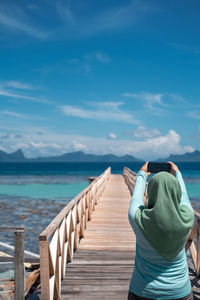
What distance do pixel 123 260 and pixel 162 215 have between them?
15.0 ft

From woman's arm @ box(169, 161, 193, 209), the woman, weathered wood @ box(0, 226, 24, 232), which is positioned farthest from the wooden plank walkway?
woman's arm @ box(169, 161, 193, 209)

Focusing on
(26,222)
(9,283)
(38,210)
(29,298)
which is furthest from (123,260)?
(38,210)

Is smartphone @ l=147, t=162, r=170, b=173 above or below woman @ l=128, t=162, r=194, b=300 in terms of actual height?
above

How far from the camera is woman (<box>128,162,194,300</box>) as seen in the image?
5.84 ft

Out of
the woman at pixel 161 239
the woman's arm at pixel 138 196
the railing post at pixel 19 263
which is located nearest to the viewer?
the woman at pixel 161 239

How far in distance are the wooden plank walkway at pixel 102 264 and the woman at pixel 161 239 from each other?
2.52 m

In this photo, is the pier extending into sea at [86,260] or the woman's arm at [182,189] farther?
the pier extending into sea at [86,260]

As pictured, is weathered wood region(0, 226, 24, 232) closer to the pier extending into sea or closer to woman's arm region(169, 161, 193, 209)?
the pier extending into sea

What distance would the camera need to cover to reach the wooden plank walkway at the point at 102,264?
443cm

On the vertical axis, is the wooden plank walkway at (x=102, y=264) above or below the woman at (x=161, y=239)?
below

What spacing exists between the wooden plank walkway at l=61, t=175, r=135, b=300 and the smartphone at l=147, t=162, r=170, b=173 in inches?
106

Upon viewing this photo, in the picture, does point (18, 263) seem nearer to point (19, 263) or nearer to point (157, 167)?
point (19, 263)

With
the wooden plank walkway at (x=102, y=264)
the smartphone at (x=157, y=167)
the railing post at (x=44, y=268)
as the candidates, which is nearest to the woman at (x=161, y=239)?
the smartphone at (x=157, y=167)

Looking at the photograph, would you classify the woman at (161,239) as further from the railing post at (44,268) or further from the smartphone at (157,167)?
the railing post at (44,268)
